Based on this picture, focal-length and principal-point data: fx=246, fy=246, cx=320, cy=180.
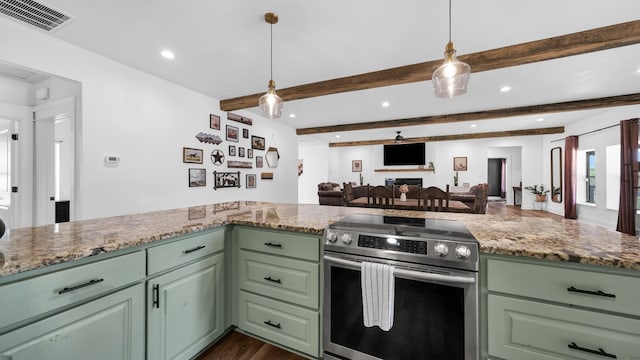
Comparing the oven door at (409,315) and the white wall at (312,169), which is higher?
the white wall at (312,169)

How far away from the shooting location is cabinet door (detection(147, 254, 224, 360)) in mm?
1232

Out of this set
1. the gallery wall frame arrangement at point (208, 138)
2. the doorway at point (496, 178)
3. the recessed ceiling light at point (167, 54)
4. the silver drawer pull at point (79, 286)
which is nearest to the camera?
the silver drawer pull at point (79, 286)

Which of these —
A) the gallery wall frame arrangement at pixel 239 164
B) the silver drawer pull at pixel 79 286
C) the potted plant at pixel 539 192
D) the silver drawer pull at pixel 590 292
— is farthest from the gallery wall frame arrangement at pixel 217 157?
the potted plant at pixel 539 192

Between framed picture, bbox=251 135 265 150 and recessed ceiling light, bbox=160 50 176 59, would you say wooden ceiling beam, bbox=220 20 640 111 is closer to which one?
recessed ceiling light, bbox=160 50 176 59

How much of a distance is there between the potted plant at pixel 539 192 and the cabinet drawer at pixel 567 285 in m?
8.40

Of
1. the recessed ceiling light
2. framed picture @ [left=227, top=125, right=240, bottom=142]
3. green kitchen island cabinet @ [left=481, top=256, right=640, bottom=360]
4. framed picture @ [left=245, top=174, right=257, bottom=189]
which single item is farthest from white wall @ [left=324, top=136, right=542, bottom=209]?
green kitchen island cabinet @ [left=481, top=256, right=640, bottom=360]

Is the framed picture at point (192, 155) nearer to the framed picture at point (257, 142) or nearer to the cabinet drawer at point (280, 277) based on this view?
the framed picture at point (257, 142)

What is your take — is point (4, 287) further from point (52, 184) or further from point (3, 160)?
point (3, 160)

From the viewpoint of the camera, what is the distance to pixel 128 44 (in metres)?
2.52

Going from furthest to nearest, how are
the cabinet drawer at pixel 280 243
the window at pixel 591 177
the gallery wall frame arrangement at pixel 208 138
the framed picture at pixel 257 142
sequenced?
1. the window at pixel 591 177
2. the framed picture at pixel 257 142
3. the gallery wall frame arrangement at pixel 208 138
4. the cabinet drawer at pixel 280 243

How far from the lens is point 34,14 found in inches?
80.0

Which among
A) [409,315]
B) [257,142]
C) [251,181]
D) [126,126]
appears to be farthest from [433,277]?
[257,142]

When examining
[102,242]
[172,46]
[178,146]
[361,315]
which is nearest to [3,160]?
[178,146]

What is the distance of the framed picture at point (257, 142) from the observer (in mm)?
5121
